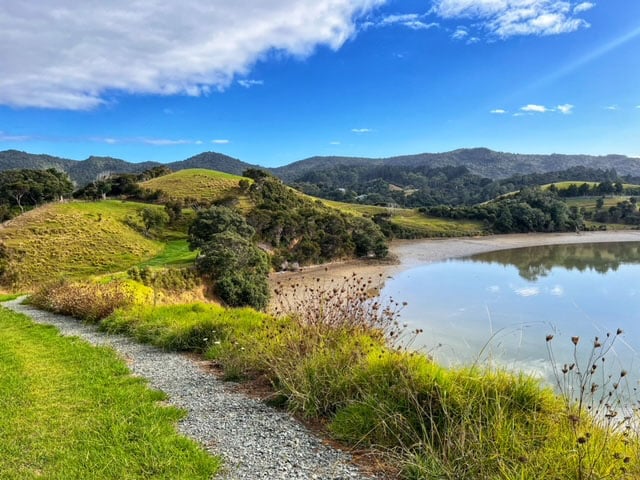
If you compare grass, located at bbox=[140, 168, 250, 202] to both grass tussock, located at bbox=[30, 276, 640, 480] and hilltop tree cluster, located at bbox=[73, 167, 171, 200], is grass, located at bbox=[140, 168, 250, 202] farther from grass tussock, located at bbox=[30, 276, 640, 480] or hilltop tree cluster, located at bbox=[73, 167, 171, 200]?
grass tussock, located at bbox=[30, 276, 640, 480]

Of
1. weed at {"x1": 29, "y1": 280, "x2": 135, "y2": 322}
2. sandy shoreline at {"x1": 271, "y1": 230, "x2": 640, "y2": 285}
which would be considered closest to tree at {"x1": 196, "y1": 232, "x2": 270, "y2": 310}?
sandy shoreline at {"x1": 271, "y1": 230, "x2": 640, "y2": 285}

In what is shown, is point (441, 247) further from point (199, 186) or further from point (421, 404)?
point (421, 404)

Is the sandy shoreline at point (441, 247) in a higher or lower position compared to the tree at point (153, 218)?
lower

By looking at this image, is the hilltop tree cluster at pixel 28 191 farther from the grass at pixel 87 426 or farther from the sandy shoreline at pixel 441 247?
the grass at pixel 87 426

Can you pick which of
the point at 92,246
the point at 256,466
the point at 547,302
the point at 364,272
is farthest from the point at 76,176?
the point at 256,466

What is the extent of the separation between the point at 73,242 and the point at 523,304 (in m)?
43.1

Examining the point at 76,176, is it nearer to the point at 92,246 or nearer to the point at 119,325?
the point at 92,246

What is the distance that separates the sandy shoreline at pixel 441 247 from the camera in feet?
168

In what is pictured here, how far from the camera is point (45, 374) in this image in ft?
21.5

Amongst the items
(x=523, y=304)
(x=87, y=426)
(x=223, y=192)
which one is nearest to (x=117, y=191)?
(x=223, y=192)

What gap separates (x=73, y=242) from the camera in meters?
43.6

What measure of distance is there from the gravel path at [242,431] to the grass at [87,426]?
23 cm

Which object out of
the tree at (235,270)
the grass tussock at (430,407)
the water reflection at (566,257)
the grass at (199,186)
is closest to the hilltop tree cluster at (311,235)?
the grass at (199,186)

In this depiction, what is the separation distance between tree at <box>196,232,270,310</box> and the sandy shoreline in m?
10.6
